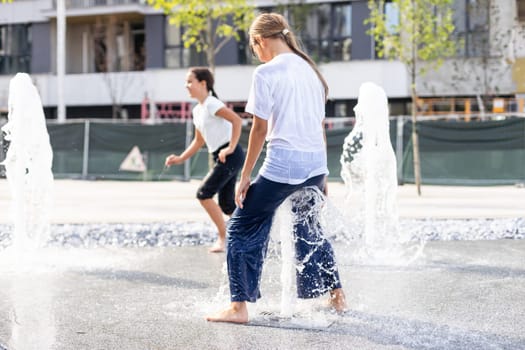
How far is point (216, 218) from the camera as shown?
25.4ft

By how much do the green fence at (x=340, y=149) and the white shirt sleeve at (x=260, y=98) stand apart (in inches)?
570

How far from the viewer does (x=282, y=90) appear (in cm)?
456

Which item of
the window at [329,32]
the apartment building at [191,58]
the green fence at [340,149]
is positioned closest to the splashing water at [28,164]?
the green fence at [340,149]

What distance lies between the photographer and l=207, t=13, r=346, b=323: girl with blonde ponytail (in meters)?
4.55

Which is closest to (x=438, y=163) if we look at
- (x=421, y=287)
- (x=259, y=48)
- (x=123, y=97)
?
(x=421, y=287)

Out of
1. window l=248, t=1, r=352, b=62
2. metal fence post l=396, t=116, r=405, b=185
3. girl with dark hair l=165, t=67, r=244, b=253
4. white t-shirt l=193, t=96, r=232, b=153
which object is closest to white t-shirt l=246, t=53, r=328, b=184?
girl with dark hair l=165, t=67, r=244, b=253

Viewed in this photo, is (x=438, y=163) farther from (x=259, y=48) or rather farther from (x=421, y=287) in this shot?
(x=259, y=48)

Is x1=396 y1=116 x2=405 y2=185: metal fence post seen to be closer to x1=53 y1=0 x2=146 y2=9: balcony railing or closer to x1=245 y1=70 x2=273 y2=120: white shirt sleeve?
x1=245 y1=70 x2=273 y2=120: white shirt sleeve

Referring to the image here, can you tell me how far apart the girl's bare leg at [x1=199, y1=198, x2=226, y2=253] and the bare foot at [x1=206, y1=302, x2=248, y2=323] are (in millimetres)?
2932

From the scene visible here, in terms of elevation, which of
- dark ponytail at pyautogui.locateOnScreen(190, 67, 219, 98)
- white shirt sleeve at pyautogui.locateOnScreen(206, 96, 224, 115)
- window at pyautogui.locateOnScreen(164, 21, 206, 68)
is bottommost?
white shirt sleeve at pyautogui.locateOnScreen(206, 96, 224, 115)

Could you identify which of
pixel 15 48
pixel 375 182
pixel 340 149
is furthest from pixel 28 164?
pixel 15 48

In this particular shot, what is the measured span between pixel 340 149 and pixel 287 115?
50.8 feet

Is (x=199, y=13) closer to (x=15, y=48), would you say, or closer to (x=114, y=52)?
(x=114, y=52)

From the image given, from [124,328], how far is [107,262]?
2790mm
